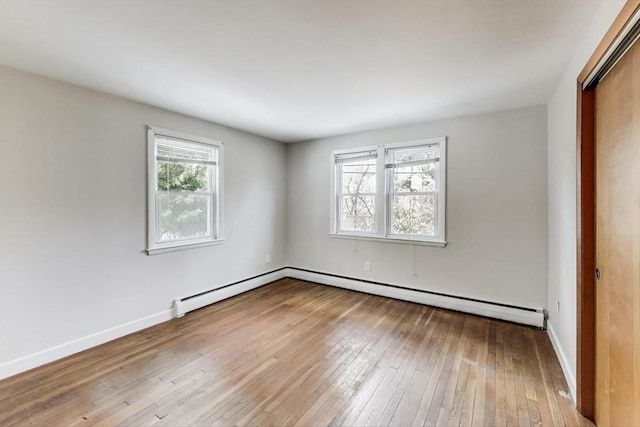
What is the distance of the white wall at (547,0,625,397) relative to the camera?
6.05ft

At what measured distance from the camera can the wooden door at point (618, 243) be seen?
1256mm

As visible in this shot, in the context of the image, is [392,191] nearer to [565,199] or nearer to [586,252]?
[565,199]

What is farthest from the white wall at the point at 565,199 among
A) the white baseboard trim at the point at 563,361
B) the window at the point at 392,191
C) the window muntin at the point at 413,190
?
the window muntin at the point at 413,190

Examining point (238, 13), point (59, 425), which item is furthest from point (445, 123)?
point (59, 425)

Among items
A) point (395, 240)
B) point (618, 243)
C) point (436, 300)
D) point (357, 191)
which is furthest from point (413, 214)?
point (618, 243)

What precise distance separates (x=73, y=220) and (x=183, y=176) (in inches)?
47.2

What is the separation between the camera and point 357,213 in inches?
174

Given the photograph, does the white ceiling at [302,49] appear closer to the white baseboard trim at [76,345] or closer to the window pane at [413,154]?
the window pane at [413,154]

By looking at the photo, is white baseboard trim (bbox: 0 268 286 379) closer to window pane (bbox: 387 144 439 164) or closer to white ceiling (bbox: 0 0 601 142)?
white ceiling (bbox: 0 0 601 142)

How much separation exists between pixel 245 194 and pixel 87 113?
6.83 feet

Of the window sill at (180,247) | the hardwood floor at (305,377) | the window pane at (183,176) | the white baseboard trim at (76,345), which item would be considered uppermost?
the window pane at (183,176)

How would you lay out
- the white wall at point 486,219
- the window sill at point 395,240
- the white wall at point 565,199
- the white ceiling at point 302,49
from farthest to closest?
the window sill at point 395,240 → the white wall at point 486,219 → the white wall at point 565,199 → the white ceiling at point 302,49

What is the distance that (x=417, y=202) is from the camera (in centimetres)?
383

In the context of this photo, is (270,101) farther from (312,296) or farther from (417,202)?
(312,296)
